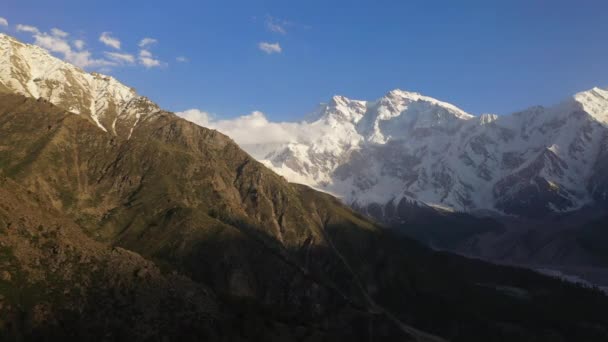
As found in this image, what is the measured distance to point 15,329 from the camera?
639 ft

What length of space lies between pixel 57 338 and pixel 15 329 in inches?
469

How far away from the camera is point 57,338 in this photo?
7840 inches
